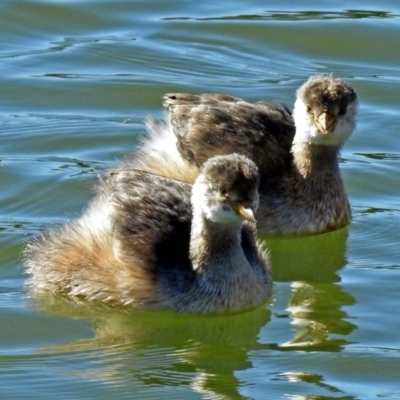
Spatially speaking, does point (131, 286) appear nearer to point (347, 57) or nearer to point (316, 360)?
point (316, 360)

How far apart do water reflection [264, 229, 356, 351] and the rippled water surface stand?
0.02m

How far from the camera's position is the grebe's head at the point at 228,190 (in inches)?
350

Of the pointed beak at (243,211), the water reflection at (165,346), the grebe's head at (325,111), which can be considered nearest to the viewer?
the water reflection at (165,346)

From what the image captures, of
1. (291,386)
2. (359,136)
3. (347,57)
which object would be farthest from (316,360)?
(347,57)

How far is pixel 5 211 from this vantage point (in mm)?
10695

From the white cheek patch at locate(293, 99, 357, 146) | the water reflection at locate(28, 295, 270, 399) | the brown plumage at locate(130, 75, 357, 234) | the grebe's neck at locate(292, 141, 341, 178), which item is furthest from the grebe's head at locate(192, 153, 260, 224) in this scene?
the grebe's neck at locate(292, 141, 341, 178)

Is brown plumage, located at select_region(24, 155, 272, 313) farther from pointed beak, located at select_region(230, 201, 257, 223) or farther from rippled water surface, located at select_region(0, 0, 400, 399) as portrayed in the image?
rippled water surface, located at select_region(0, 0, 400, 399)

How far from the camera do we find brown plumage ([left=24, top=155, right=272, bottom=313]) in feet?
29.8

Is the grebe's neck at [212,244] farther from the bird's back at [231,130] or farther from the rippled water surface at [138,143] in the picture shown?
the bird's back at [231,130]

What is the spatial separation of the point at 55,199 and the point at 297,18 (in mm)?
5130

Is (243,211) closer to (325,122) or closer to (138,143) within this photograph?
(325,122)

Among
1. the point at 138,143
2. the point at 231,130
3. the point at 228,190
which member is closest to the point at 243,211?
the point at 228,190

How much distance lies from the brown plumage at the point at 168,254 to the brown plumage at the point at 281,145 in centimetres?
145

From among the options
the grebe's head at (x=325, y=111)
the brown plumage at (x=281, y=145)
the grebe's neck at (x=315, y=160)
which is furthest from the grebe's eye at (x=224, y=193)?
the grebe's neck at (x=315, y=160)
